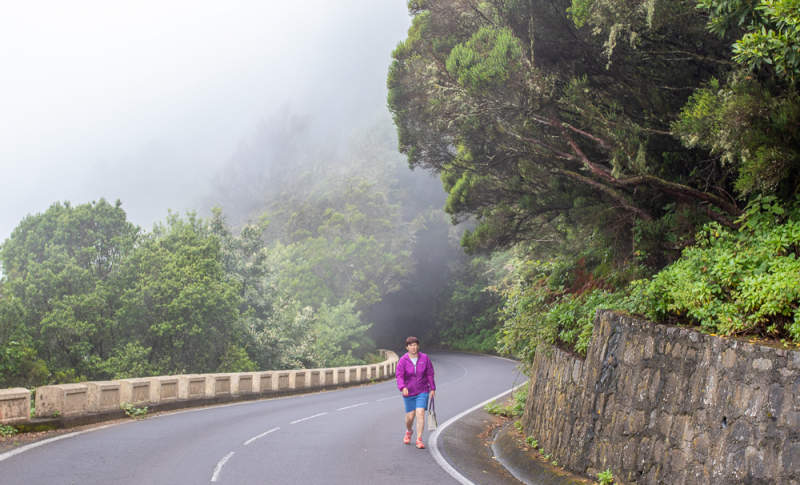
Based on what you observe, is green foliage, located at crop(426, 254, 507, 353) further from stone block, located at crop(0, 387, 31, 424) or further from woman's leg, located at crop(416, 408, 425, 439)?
stone block, located at crop(0, 387, 31, 424)

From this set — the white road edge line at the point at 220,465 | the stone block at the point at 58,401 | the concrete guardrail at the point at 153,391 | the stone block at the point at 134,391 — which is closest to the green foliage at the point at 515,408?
the white road edge line at the point at 220,465

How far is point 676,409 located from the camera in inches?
216

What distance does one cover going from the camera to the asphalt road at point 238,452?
282 inches

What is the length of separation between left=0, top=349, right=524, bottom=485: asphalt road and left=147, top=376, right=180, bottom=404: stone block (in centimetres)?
61

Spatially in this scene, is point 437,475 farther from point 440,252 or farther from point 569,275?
point 440,252

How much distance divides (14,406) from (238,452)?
12.5ft

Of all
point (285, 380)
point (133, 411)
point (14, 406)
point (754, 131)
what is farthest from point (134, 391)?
point (754, 131)

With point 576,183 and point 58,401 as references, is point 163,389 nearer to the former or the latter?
point 58,401

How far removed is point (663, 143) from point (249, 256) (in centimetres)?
3290

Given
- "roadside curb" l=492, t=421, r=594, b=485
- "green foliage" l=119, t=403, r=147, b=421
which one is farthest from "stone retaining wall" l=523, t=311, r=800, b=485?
"green foliage" l=119, t=403, r=147, b=421

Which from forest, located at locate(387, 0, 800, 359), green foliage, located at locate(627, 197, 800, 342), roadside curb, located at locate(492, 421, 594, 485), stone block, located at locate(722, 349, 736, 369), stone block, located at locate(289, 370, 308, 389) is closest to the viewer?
stone block, located at locate(722, 349, 736, 369)

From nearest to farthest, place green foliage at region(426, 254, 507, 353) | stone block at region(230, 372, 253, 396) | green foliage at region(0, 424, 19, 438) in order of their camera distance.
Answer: green foliage at region(0, 424, 19, 438), stone block at region(230, 372, 253, 396), green foliage at region(426, 254, 507, 353)

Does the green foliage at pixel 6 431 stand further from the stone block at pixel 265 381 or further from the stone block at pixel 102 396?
the stone block at pixel 265 381

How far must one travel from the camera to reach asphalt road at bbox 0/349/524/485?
23.5 ft
